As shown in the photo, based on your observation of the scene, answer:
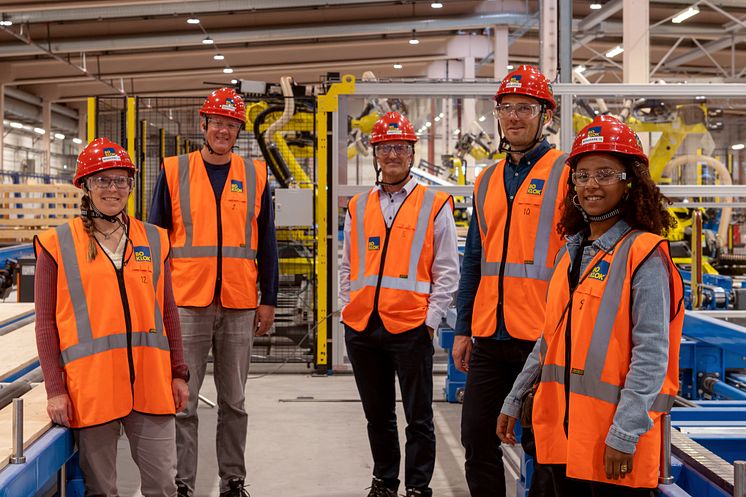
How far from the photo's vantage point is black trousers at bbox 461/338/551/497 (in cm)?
290

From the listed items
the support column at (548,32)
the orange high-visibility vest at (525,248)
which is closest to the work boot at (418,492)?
the orange high-visibility vest at (525,248)

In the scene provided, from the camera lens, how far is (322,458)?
4.76 metres

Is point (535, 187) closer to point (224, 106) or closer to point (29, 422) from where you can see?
point (224, 106)

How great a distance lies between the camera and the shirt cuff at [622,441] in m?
1.88

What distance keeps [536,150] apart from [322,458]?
2585 mm

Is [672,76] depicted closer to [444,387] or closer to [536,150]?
[444,387]

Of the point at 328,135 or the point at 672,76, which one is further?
Result: the point at 672,76

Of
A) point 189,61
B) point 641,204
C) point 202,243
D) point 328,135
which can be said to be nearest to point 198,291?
point 202,243

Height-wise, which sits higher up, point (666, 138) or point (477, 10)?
point (477, 10)

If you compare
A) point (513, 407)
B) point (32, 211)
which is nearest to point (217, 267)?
point (513, 407)

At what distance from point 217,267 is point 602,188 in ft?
6.66

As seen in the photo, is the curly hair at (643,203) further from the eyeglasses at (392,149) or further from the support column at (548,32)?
the support column at (548,32)

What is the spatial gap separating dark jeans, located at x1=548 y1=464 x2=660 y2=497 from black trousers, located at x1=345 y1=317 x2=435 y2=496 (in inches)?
57.2

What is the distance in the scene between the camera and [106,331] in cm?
260
